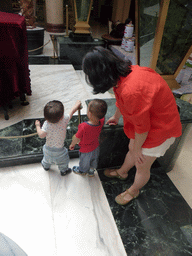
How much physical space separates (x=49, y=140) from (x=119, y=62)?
2.89ft

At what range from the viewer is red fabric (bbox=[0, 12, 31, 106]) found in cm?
213

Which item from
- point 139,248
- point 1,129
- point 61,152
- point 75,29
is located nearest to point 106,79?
point 61,152

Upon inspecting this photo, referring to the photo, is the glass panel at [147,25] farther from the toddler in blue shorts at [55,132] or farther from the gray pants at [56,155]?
the gray pants at [56,155]

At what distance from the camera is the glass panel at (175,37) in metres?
1.33

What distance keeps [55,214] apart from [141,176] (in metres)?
0.76

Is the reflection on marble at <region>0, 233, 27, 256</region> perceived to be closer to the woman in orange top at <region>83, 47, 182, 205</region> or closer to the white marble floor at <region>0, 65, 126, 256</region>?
the white marble floor at <region>0, 65, 126, 256</region>

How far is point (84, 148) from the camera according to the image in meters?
1.56

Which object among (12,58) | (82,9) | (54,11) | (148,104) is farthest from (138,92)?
(54,11)

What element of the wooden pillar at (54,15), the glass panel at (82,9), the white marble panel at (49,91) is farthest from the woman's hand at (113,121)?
the wooden pillar at (54,15)

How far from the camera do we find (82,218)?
1465 mm

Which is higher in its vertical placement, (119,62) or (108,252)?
(119,62)

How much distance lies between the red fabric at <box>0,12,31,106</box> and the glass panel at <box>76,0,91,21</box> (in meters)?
2.38

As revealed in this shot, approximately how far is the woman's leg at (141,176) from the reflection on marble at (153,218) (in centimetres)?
8

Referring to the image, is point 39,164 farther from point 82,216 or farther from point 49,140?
point 82,216
